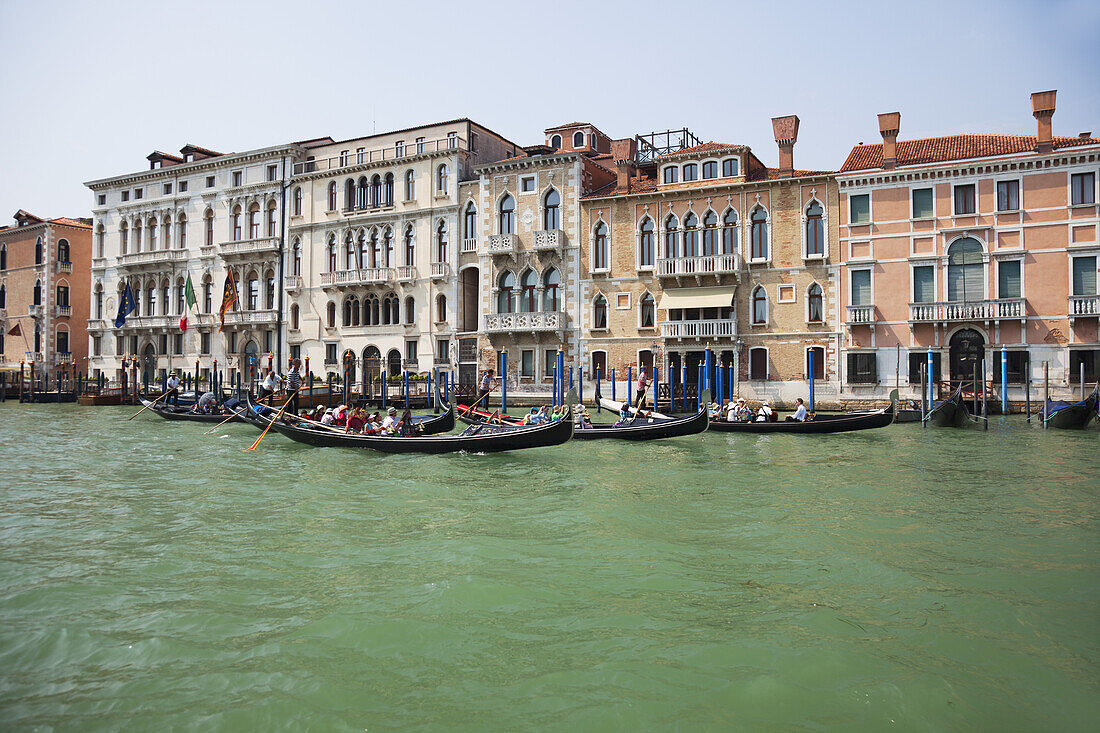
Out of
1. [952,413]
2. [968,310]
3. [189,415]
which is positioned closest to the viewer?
[952,413]

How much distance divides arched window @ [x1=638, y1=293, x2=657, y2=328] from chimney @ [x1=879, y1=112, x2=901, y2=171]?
7.57m

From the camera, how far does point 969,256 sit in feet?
67.6

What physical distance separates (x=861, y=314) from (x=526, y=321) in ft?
33.8

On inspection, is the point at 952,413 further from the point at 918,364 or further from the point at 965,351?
the point at 965,351

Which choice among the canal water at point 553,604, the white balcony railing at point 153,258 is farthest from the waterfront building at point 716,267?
the white balcony railing at point 153,258

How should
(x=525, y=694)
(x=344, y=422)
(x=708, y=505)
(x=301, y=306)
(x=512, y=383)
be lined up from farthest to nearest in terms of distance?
1. (x=301, y=306)
2. (x=512, y=383)
3. (x=344, y=422)
4. (x=708, y=505)
5. (x=525, y=694)

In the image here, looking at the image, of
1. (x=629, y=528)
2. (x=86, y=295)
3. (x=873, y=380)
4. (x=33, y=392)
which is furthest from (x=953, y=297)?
(x=86, y=295)

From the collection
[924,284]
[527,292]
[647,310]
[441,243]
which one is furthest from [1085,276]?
[441,243]

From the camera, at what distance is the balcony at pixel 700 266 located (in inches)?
897

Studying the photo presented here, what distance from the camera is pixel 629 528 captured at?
24.6 feet

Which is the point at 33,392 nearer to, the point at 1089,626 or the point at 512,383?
the point at 512,383

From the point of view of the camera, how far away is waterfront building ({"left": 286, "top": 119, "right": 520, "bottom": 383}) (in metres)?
27.6

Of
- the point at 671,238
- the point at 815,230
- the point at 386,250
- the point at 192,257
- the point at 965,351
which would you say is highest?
the point at 192,257

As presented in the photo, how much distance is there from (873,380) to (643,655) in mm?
18852
